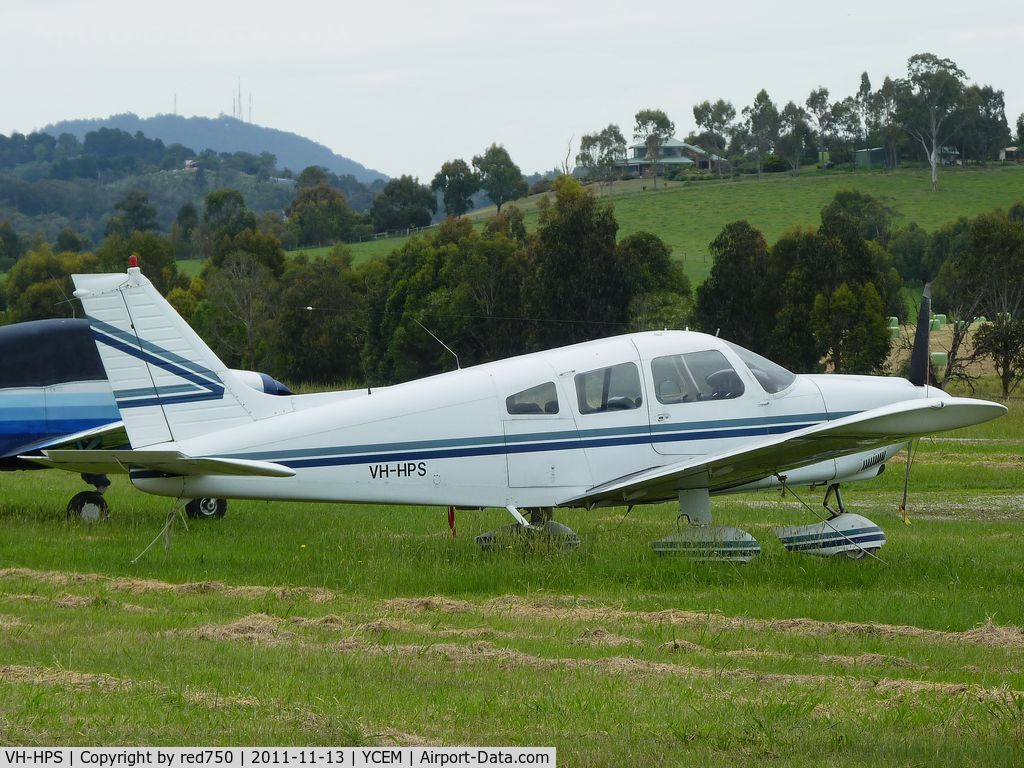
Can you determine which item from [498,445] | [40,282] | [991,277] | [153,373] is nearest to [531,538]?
[498,445]

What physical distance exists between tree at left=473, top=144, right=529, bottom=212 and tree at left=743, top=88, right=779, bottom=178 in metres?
30.1

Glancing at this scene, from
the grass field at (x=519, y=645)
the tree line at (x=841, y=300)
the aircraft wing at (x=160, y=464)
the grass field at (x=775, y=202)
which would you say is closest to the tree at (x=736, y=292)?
the tree line at (x=841, y=300)

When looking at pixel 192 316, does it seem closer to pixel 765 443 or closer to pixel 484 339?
pixel 484 339

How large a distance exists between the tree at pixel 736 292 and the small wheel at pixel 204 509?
3866 centimetres

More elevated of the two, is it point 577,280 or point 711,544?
point 577,280

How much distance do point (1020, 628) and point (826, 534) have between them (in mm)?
3105

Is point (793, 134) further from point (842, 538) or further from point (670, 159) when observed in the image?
point (842, 538)

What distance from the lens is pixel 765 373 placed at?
12.5 metres

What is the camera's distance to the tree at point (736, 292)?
2112 inches

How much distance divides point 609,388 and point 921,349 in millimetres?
3793

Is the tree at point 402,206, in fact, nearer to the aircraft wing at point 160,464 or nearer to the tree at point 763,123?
the tree at point 763,123

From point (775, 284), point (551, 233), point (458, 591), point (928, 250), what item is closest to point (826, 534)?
point (458, 591)

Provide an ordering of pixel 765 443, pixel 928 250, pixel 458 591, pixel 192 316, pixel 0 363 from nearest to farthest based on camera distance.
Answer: pixel 458 591 < pixel 765 443 < pixel 0 363 < pixel 192 316 < pixel 928 250

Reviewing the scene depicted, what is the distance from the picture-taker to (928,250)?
261 feet
